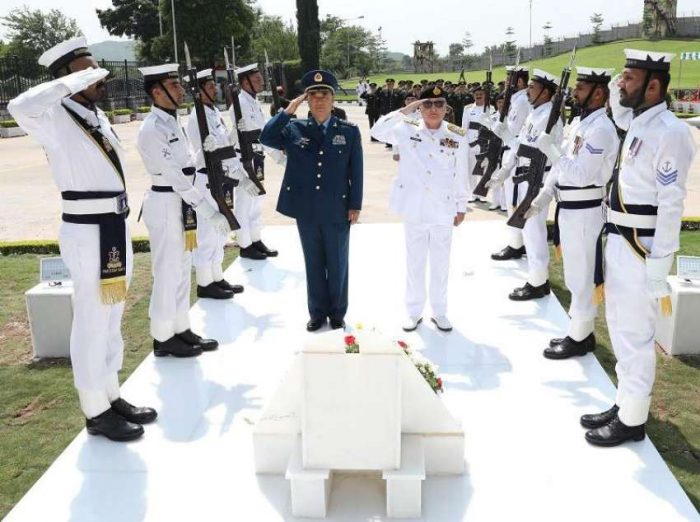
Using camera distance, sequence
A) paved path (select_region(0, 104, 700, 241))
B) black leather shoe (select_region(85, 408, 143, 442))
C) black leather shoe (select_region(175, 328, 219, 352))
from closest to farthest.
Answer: black leather shoe (select_region(85, 408, 143, 442)) < black leather shoe (select_region(175, 328, 219, 352)) < paved path (select_region(0, 104, 700, 241))

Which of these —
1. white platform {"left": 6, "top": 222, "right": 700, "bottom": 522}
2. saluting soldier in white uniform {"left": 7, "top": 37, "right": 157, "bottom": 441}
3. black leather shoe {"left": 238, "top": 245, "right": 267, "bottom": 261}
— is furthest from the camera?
black leather shoe {"left": 238, "top": 245, "right": 267, "bottom": 261}

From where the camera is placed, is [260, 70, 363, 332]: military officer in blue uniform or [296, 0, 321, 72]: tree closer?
[260, 70, 363, 332]: military officer in blue uniform

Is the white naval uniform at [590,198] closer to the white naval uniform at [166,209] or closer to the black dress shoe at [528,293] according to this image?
the black dress shoe at [528,293]

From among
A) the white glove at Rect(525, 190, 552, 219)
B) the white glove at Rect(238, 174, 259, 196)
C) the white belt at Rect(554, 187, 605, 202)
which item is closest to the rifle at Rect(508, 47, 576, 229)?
the white glove at Rect(525, 190, 552, 219)

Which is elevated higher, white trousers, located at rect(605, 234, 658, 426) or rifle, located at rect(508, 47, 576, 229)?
rifle, located at rect(508, 47, 576, 229)

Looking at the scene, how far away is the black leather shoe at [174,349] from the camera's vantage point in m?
5.23

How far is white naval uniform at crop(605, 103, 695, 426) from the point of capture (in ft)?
11.4

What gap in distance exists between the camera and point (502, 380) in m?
4.76

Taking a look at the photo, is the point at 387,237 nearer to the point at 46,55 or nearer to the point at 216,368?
the point at 216,368

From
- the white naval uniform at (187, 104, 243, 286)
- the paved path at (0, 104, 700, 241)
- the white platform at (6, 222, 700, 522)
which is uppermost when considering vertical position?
the white naval uniform at (187, 104, 243, 286)

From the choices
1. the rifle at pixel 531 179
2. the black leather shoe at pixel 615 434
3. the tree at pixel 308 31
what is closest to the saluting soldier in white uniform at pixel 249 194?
the rifle at pixel 531 179

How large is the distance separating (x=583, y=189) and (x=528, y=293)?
177 cm

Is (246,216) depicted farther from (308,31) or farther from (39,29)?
(39,29)

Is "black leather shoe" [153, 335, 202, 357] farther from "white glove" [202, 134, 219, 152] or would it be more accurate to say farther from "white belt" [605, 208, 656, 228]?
"white belt" [605, 208, 656, 228]
